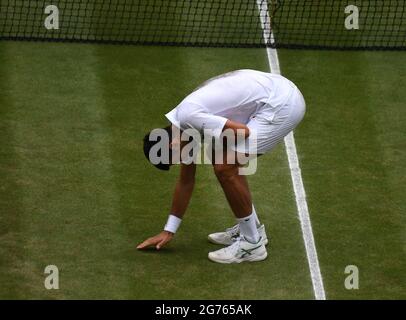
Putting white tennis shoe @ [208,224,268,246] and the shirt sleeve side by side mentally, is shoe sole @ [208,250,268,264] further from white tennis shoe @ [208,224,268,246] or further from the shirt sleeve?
the shirt sleeve

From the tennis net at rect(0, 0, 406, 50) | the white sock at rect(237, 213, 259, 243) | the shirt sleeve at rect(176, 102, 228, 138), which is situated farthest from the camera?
the tennis net at rect(0, 0, 406, 50)

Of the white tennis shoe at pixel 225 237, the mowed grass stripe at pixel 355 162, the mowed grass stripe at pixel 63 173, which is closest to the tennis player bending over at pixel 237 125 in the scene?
the white tennis shoe at pixel 225 237

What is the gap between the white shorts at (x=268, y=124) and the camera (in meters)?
13.2

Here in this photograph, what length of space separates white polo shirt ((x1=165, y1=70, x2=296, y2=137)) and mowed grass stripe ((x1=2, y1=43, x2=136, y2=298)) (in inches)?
66.2

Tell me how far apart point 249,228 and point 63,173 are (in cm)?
281

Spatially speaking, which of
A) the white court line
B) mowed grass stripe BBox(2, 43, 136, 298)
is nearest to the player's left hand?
mowed grass stripe BBox(2, 43, 136, 298)

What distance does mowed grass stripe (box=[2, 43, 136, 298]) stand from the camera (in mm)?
13039

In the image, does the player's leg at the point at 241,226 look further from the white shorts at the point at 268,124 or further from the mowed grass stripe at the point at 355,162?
the mowed grass stripe at the point at 355,162

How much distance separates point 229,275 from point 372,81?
18.7 feet

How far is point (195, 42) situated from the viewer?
18750mm

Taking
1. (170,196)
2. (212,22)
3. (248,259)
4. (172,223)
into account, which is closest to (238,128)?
(172,223)

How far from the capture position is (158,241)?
44.4ft

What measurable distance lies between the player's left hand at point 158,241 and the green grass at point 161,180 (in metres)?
0.09

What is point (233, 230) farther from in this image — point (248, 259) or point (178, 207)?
point (178, 207)
